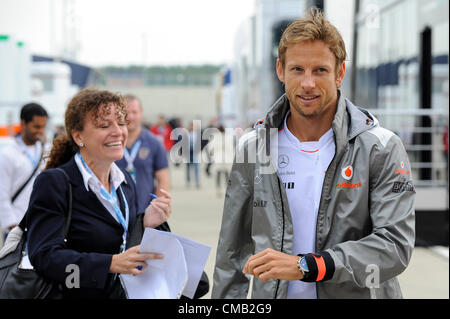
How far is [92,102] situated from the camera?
2.58 m

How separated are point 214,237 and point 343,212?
745 cm

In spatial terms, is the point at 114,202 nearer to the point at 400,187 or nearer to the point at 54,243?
the point at 54,243

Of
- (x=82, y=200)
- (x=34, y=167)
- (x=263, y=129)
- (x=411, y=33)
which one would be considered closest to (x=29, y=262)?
(x=82, y=200)

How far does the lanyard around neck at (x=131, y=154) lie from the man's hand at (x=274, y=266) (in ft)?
13.1

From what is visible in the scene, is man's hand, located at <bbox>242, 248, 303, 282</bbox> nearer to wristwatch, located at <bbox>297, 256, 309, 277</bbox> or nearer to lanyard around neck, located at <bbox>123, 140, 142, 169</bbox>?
wristwatch, located at <bbox>297, 256, 309, 277</bbox>

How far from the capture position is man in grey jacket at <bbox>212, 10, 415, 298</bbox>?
6.90 feet

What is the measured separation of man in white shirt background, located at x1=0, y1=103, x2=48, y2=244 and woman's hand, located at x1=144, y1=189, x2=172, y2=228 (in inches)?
108

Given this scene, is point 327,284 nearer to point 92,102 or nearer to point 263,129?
point 263,129

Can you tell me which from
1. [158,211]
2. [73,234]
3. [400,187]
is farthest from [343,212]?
[73,234]

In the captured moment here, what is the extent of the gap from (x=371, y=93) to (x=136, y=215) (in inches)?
372

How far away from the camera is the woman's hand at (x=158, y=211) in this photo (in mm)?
2580

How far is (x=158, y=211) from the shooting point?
8.48 feet

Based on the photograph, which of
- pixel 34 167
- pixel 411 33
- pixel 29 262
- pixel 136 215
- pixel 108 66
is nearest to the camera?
pixel 29 262
